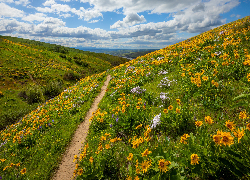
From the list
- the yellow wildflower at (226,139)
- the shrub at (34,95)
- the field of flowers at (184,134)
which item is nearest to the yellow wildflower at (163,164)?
the field of flowers at (184,134)

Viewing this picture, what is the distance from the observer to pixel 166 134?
491cm

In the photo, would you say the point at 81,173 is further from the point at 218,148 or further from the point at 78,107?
the point at 78,107

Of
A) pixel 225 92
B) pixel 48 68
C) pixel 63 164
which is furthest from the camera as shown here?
pixel 48 68

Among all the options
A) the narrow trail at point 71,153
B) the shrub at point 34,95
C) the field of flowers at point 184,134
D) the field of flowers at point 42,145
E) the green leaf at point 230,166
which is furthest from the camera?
the shrub at point 34,95

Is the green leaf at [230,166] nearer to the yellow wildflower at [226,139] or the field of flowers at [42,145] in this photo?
the yellow wildflower at [226,139]

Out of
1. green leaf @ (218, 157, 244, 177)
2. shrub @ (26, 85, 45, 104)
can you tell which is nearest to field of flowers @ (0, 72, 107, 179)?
green leaf @ (218, 157, 244, 177)

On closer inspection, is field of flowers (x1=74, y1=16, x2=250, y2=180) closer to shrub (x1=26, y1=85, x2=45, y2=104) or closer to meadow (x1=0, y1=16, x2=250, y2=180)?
meadow (x1=0, y1=16, x2=250, y2=180)

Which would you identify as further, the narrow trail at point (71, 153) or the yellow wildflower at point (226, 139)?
the narrow trail at point (71, 153)

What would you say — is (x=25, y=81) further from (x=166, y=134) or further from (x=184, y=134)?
(x=184, y=134)

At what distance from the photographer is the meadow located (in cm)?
288

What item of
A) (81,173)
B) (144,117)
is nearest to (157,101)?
(144,117)

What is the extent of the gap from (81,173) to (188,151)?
3507mm

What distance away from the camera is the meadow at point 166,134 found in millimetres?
2875

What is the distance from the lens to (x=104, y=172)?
469cm
